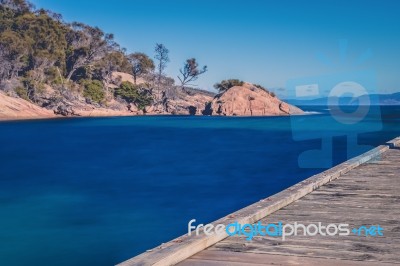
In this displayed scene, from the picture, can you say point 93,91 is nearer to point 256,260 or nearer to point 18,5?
point 18,5

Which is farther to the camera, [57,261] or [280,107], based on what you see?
[280,107]

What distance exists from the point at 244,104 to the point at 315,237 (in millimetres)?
86337

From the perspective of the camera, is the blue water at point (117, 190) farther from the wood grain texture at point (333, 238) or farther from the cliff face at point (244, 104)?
the cliff face at point (244, 104)

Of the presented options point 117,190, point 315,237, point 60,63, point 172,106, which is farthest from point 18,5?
point 315,237

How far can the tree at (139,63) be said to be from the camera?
101688 millimetres

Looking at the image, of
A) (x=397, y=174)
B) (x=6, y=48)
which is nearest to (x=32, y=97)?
(x=6, y=48)

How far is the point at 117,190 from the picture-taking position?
1770 centimetres

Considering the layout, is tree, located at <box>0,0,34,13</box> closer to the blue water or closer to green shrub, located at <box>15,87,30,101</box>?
green shrub, located at <box>15,87,30,101</box>

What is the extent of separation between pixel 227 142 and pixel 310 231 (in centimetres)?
3461

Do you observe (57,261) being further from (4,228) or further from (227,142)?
(227,142)

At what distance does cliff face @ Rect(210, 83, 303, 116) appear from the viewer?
89812 millimetres

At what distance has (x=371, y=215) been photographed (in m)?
5.41

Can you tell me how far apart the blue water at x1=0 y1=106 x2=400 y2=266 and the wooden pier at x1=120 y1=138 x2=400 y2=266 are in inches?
194

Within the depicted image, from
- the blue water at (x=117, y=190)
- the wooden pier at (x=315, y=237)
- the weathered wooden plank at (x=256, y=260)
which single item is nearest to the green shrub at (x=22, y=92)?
the blue water at (x=117, y=190)
